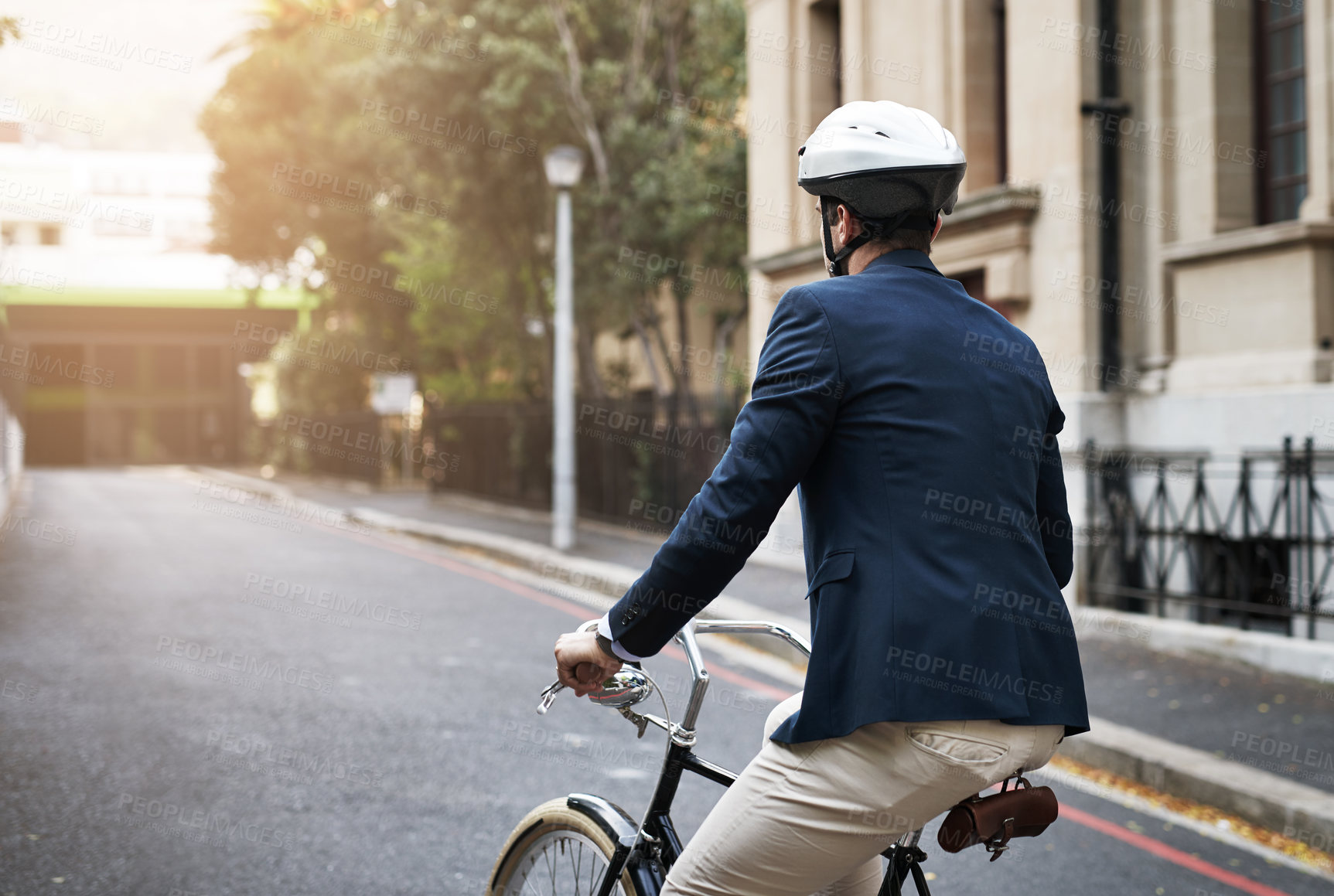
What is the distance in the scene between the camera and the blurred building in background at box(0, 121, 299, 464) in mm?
50812

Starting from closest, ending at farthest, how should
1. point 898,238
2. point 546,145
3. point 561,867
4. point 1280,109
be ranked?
point 898,238, point 561,867, point 1280,109, point 546,145

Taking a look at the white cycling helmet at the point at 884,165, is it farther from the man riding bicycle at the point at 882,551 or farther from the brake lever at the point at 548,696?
the brake lever at the point at 548,696

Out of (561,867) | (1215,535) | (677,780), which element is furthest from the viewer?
(1215,535)

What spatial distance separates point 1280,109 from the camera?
9.84 meters

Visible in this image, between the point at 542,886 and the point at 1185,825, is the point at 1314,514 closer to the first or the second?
the point at 1185,825

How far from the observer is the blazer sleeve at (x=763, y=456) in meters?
1.82

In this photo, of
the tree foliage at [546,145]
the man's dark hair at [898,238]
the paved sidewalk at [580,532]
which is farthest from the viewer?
the tree foliage at [546,145]

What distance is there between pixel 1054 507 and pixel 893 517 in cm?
54

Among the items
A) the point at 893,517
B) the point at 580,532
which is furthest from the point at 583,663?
the point at 580,532

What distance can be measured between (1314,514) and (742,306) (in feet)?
45.1

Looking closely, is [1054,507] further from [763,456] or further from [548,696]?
[548,696]

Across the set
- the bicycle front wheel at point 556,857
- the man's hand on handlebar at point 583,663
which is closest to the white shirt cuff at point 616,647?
the man's hand on handlebar at point 583,663

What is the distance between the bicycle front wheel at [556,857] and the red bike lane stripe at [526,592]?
2282 millimetres

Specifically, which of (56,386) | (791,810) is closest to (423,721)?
(791,810)
